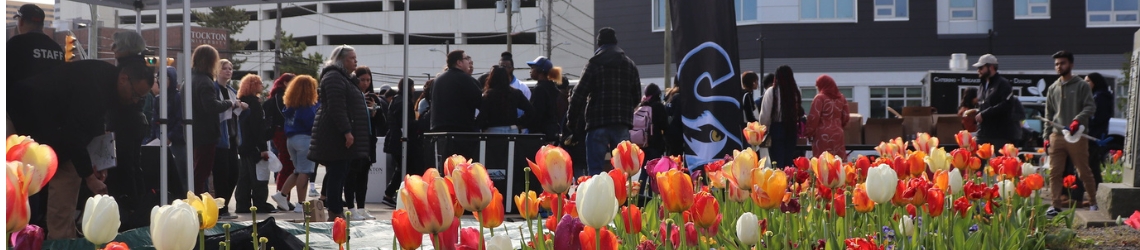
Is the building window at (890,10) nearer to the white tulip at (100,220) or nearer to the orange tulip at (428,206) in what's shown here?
the orange tulip at (428,206)

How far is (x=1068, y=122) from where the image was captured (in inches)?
370

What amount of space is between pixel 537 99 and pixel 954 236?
5.70m

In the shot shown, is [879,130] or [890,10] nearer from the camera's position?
[879,130]

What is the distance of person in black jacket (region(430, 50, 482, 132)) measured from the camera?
868 cm

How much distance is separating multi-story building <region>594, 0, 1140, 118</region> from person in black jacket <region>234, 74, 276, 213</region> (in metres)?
27.3

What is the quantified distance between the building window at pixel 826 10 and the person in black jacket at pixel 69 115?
31443mm

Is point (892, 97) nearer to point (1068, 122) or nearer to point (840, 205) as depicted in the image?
point (1068, 122)

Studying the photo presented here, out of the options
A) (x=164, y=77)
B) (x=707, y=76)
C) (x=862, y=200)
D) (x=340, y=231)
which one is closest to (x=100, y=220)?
(x=340, y=231)

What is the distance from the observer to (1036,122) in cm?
2184

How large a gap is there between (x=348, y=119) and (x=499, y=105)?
5.09 ft

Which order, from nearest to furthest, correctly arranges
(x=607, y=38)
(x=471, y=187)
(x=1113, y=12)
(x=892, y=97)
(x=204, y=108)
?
(x=471, y=187), (x=204, y=108), (x=607, y=38), (x=1113, y=12), (x=892, y=97)

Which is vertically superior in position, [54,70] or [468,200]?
[54,70]

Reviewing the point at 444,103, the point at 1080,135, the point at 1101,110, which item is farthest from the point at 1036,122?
the point at 444,103

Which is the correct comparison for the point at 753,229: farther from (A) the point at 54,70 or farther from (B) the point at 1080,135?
(B) the point at 1080,135
